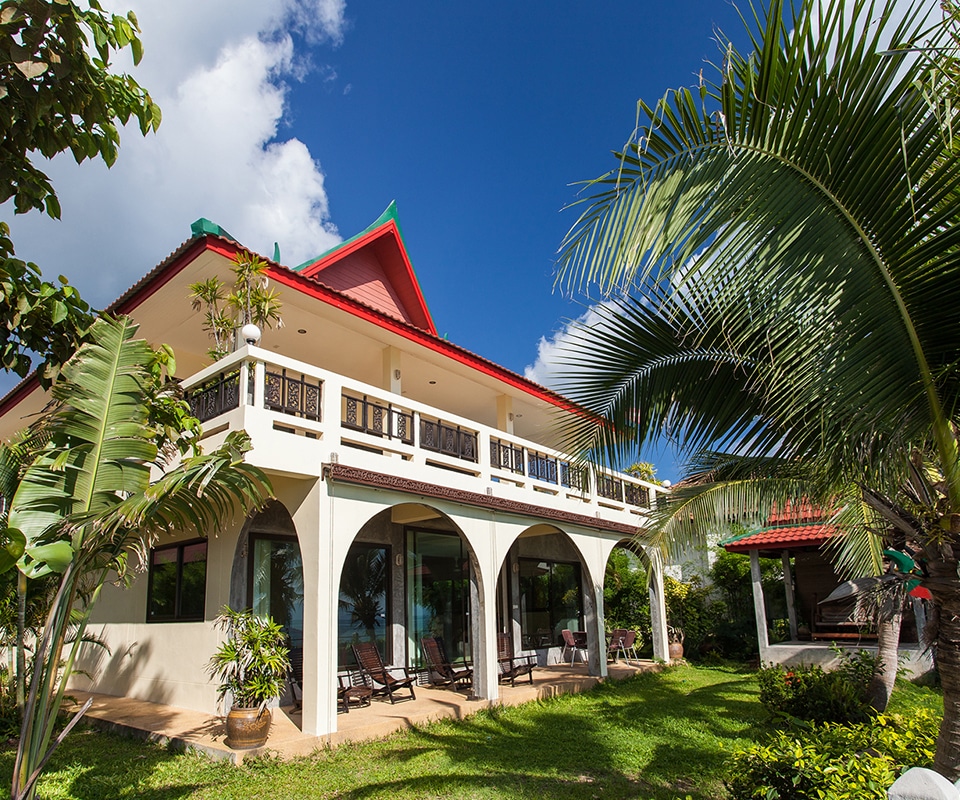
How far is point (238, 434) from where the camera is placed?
635cm

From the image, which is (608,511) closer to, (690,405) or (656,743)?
(656,743)

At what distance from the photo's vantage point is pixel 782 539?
1603 cm

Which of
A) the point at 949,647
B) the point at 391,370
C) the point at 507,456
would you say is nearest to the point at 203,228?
the point at 391,370

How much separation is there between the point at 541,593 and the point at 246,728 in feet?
33.7

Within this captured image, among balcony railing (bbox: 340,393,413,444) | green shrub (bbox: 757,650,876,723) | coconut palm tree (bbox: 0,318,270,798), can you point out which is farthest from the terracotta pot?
green shrub (bbox: 757,650,876,723)

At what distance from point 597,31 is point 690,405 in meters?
3.04

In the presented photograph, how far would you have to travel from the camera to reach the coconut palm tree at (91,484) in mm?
4723

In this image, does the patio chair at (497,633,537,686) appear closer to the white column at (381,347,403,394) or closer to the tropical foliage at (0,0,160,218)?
the white column at (381,347,403,394)

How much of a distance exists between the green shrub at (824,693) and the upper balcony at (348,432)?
3316 mm

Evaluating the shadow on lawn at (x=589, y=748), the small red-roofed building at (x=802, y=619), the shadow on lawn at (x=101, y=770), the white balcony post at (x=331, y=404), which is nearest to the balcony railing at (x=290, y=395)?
the white balcony post at (x=331, y=404)

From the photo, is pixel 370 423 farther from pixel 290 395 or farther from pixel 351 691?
pixel 351 691

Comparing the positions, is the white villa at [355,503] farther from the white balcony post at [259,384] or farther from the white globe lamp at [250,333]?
the white globe lamp at [250,333]

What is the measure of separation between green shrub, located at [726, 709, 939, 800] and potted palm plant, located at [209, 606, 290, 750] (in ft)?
17.6

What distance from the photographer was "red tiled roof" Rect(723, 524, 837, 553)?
15.6 m
